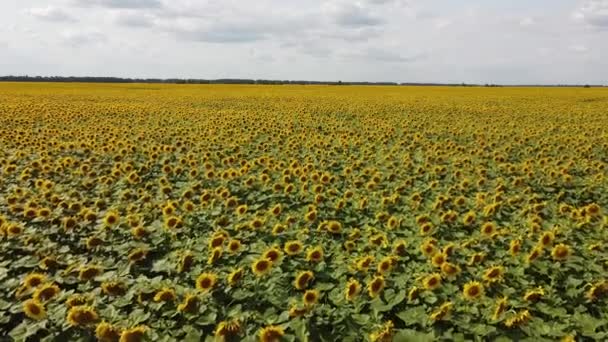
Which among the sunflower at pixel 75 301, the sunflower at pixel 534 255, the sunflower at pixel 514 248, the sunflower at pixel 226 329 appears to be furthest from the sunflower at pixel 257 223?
the sunflower at pixel 534 255

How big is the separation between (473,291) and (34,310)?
10.6 feet

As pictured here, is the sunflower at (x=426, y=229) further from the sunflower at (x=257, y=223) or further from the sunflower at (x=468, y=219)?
the sunflower at (x=257, y=223)

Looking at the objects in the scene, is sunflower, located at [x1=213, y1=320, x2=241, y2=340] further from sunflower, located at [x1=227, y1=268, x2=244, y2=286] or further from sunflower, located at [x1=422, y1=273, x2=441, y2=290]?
sunflower, located at [x1=422, y1=273, x2=441, y2=290]

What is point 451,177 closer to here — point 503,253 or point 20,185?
point 503,253

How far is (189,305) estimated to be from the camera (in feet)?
12.4

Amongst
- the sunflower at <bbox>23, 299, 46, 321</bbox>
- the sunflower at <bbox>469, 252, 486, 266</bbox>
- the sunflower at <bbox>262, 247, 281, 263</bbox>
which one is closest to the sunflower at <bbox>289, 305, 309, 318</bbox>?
→ the sunflower at <bbox>262, 247, 281, 263</bbox>

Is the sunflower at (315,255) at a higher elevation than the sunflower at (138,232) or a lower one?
higher

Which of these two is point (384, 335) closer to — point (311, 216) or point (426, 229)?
point (426, 229)

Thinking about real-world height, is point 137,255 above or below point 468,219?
below

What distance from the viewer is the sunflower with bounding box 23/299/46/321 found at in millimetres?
3744

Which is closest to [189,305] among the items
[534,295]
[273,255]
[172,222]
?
[273,255]

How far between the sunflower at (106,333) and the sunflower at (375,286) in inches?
72.9

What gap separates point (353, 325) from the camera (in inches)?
146

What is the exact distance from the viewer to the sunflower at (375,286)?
13.0 ft
